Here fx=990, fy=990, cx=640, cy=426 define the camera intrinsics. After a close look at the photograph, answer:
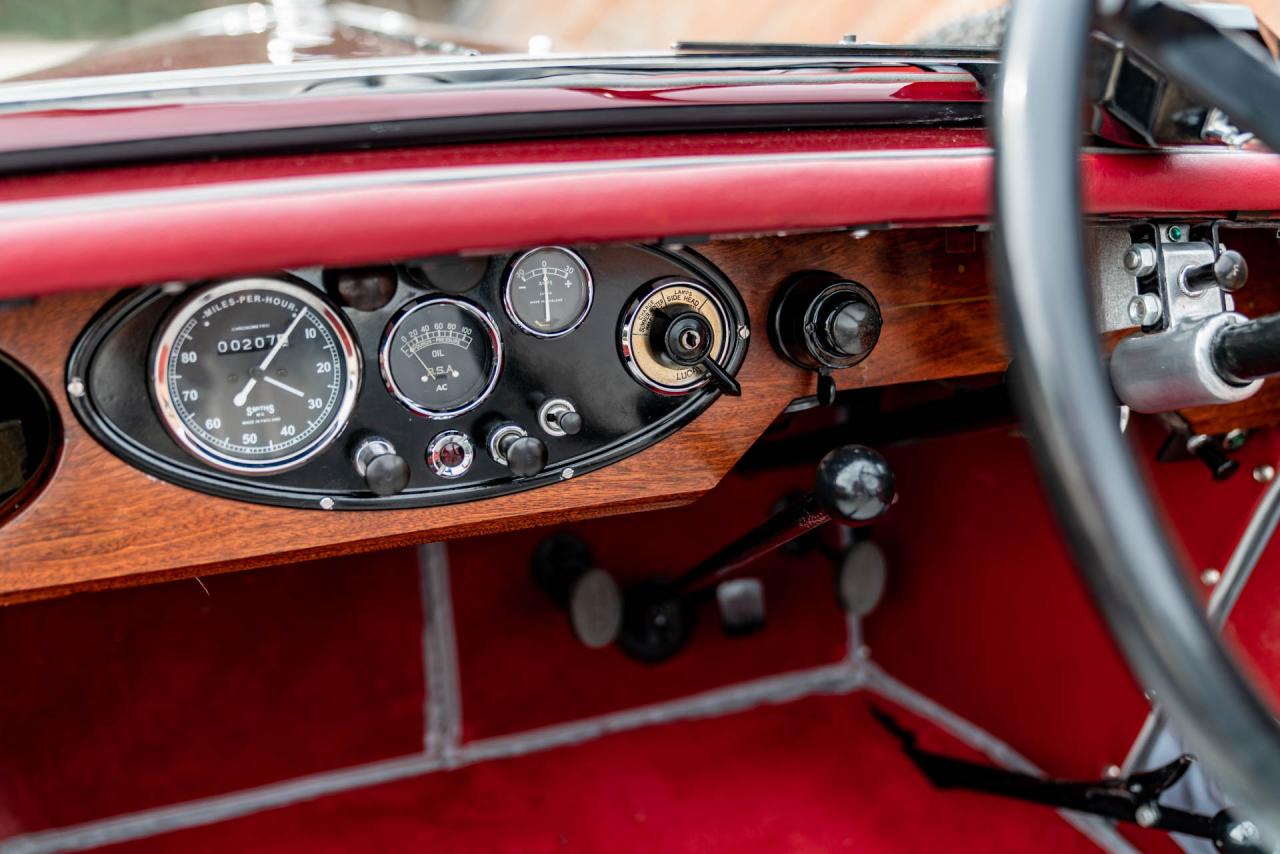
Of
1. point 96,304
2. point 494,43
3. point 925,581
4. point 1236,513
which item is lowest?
point 925,581

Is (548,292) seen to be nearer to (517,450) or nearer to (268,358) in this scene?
(517,450)

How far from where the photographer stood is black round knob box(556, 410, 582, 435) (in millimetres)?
946

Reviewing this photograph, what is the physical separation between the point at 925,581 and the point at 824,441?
0.53 m

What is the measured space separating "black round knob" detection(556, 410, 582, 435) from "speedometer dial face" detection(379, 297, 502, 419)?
0.07 metres

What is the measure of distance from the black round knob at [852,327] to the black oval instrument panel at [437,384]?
97 millimetres

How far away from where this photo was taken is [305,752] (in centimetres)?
164

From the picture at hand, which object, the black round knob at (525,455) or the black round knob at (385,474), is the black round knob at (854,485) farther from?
the black round knob at (385,474)

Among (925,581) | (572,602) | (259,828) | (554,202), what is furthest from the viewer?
(925,581)

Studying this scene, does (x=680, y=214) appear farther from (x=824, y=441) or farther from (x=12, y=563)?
(x=824, y=441)

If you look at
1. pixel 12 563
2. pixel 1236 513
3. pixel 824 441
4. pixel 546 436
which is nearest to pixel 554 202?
pixel 546 436

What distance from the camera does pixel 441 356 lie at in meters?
0.92

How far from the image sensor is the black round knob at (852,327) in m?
0.94

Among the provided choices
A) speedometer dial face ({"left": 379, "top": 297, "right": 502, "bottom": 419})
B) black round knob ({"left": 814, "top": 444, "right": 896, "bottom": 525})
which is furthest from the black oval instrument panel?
black round knob ({"left": 814, "top": 444, "right": 896, "bottom": 525})

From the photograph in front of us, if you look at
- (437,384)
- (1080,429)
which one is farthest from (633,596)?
(1080,429)
